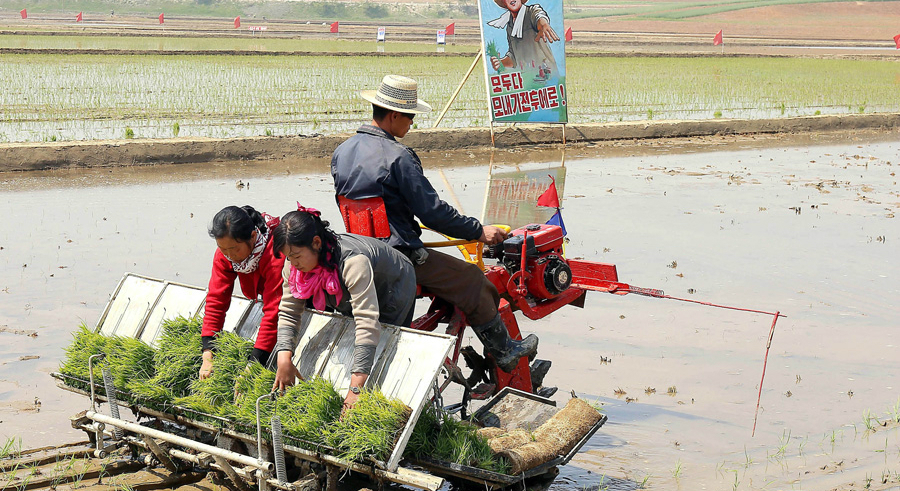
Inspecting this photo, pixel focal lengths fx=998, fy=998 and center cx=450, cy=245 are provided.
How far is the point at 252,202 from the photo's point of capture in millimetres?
10164

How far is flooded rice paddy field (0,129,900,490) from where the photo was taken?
Result: 4988 mm

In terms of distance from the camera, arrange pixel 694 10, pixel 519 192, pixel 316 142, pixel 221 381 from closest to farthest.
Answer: pixel 221 381, pixel 519 192, pixel 316 142, pixel 694 10

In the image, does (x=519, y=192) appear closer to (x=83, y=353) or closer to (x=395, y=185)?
(x=395, y=185)

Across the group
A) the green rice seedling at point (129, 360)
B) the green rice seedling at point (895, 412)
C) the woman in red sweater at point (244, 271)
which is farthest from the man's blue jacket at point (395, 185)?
the green rice seedling at point (895, 412)

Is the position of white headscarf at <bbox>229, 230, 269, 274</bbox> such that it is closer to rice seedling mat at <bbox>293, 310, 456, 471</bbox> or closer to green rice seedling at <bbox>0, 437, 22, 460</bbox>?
rice seedling mat at <bbox>293, 310, 456, 471</bbox>

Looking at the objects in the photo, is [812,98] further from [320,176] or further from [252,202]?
[252,202]

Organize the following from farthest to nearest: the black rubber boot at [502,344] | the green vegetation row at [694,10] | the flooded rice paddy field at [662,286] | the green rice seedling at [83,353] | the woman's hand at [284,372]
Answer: the green vegetation row at [694,10]
the flooded rice paddy field at [662,286]
the black rubber boot at [502,344]
the green rice seedling at [83,353]
the woman's hand at [284,372]

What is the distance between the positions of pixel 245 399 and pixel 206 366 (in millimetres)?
339

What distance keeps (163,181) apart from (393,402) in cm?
844

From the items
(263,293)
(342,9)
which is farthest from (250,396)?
(342,9)

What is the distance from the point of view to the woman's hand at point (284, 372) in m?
3.97

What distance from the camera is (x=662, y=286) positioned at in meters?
7.63

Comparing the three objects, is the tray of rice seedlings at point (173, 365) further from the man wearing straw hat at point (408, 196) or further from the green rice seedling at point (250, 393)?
the man wearing straw hat at point (408, 196)

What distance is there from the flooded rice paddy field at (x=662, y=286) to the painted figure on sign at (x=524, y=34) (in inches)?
58.3
